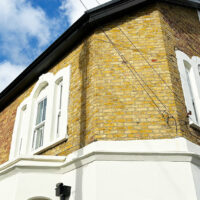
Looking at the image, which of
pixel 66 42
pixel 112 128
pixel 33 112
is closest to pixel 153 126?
pixel 112 128

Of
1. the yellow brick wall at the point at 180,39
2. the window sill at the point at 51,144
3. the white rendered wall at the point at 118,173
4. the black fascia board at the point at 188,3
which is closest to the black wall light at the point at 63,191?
the white rendered wall at the point at 118,173

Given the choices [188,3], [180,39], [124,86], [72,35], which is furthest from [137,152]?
[188,3]

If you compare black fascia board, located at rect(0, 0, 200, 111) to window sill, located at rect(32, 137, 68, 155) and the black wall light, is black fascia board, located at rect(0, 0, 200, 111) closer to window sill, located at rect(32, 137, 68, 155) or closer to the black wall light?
window sill, located at rect(32, 137, 68, 155)

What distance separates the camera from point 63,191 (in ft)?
18.8

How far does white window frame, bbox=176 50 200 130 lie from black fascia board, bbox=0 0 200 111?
6.45 feet

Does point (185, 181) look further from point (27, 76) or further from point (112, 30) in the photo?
point (27, 76)

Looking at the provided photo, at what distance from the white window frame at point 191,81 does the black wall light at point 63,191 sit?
3.03m

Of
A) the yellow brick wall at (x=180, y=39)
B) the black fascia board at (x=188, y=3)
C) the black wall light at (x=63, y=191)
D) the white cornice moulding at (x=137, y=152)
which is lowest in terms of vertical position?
the black wall light at (x=63, y=191)

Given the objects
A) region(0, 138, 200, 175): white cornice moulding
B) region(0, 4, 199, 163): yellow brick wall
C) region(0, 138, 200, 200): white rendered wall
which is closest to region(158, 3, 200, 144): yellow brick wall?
region(0, 4, 199, 163): yellow brick wall

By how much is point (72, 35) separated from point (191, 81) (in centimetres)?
354

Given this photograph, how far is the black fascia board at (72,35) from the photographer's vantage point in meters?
7.57

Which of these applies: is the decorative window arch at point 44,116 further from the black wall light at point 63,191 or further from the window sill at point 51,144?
the black wall light at point 63,191

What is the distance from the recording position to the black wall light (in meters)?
5.69

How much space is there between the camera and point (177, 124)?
584cm
